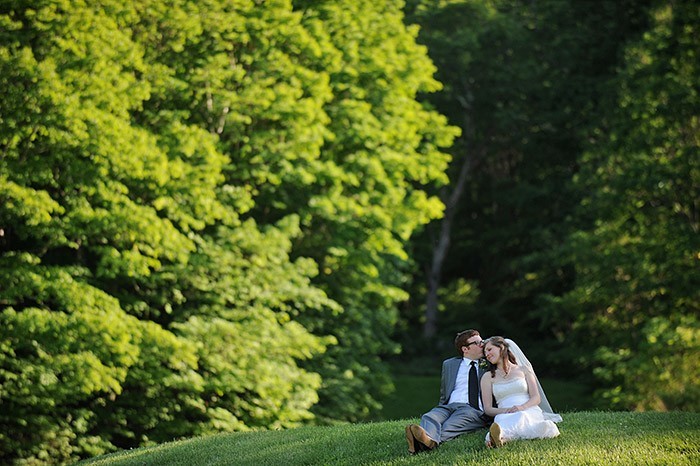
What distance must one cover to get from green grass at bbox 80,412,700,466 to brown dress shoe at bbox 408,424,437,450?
108 millimetres

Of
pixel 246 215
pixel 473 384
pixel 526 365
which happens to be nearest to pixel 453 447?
pixel 473 384

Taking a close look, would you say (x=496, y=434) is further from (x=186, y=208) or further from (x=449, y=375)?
(x=186, y=208)

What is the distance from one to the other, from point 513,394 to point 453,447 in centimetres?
92

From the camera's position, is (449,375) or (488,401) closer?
(488,401)

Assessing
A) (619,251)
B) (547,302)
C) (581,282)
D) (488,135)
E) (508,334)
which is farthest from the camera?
(488,135)

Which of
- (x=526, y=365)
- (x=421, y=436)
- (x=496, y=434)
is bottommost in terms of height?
(x=421, y=436)

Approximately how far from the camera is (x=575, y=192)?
115ft

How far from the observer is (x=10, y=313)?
54.0 ft

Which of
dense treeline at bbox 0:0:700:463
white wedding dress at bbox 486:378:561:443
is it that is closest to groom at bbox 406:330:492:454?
white wedding dress at bbox 486:378:561:443

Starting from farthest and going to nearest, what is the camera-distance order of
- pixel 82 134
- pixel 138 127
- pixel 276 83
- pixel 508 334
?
pixel 508 334 → pixel 276 83 → pixel 138 127 → pixel 82 134

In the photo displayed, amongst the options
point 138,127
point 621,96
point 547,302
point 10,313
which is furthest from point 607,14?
point 10,313

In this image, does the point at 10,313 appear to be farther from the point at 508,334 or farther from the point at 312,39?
the point at 508,334

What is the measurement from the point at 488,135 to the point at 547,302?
38.4 ft

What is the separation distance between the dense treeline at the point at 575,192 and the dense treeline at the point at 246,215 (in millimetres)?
123
